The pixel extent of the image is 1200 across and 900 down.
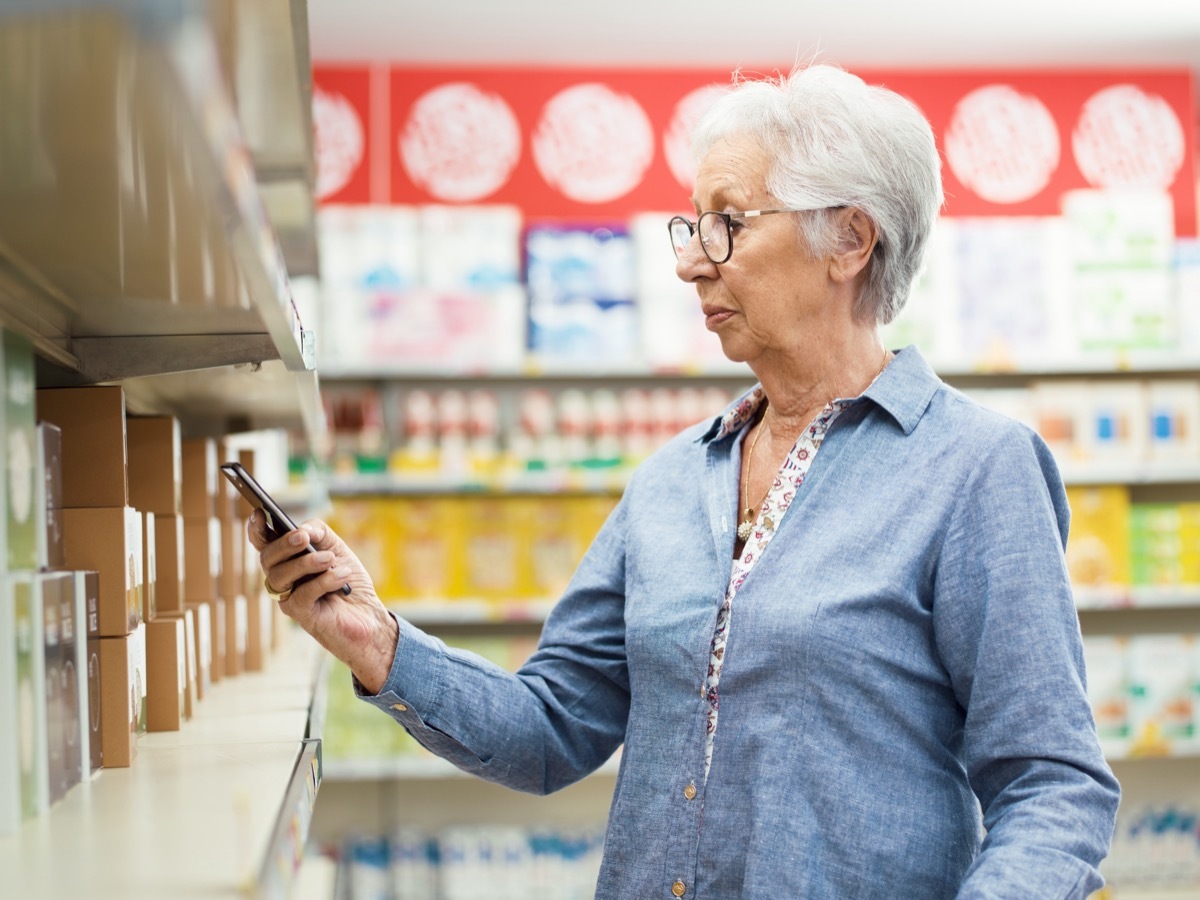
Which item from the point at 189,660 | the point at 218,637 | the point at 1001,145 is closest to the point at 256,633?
the point at 218,637

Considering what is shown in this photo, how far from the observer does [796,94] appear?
63.3 inches

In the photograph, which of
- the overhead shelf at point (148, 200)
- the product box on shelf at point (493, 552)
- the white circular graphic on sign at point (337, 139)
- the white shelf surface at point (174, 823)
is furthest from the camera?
the white circular graphic on sign at point (337, 139)

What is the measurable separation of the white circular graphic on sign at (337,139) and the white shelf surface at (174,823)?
3467 millimetres

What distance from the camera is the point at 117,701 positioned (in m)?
1.25

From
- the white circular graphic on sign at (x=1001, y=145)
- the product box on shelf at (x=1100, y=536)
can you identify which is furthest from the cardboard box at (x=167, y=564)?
the white circular graphic on sign at (x=1001, y=145)

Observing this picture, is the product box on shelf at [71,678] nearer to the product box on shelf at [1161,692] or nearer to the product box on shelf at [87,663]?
the product box on shelf at [87,663]

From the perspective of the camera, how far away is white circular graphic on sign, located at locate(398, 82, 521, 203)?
473 centimetres

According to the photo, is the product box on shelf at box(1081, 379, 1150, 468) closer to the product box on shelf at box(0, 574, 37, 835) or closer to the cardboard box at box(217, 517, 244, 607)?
the cardboard box at box(217, 517, 244, 607)

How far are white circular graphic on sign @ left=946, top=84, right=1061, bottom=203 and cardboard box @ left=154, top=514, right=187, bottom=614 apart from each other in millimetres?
3946

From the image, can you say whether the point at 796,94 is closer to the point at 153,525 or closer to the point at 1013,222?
the point at 153,525

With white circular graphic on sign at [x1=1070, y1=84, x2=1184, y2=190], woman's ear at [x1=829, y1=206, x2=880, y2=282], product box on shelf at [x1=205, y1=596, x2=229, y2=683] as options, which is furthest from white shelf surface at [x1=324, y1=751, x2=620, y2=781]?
white circular graphic on sign at [x1=1070, y1=84, x2=1184, y2=190]

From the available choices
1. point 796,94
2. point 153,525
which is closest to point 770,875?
point 153,525

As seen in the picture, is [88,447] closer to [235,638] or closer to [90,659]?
[90,659]

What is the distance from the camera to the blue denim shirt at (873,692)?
1338 mm
